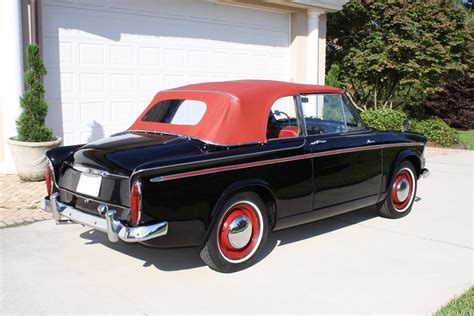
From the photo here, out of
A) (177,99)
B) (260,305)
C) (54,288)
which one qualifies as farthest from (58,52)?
(260,305)

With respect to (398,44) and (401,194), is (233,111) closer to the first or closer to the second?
(401,194)

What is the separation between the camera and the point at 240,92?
4750mm

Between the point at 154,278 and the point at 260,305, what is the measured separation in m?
0.96

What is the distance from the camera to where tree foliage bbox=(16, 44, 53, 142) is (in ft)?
24.1

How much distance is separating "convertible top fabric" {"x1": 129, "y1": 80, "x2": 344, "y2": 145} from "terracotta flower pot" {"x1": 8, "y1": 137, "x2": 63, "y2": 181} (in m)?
2.94

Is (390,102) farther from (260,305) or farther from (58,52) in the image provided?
(260,305)

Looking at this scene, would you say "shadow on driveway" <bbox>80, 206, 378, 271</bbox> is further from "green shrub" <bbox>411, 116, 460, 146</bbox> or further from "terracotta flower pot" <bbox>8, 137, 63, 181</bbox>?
"green shrub" <bbox>411, 116, 460, 146</bbox>

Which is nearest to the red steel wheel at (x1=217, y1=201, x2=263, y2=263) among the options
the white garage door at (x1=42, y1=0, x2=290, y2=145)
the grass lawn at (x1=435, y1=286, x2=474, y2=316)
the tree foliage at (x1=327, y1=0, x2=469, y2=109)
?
the grass lawn at (x1=435, y1=286, x2=474, y2=316)

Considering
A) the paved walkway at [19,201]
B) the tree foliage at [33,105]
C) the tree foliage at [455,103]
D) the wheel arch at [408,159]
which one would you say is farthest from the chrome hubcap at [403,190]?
the tree foliage at [455,103]

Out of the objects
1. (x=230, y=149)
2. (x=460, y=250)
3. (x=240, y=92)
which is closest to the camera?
(x=230, y=149)

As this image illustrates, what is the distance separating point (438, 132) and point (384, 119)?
1.46 meters

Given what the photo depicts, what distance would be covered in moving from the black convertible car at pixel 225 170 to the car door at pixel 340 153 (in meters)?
0.01

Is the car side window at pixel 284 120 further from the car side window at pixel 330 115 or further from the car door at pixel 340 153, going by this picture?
the car side window at pixel 330 115

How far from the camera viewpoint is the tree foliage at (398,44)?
1365cm
